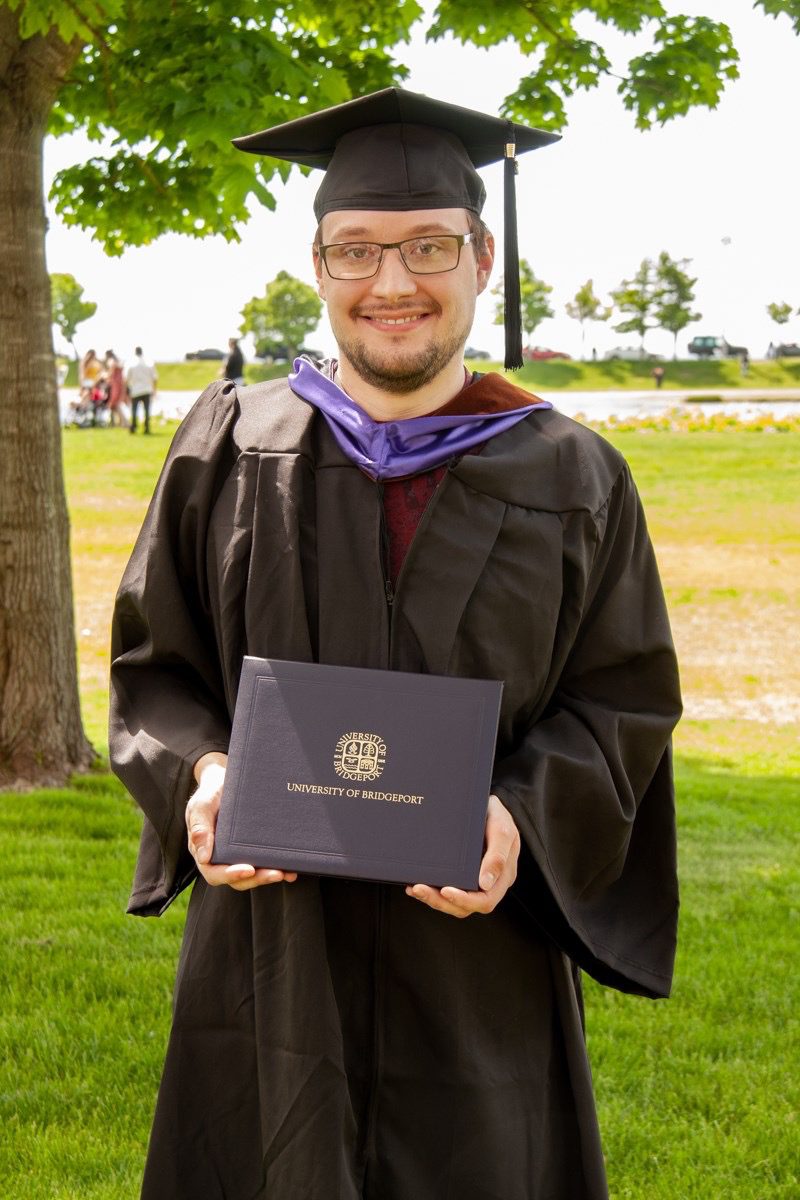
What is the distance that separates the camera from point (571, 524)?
232 cm

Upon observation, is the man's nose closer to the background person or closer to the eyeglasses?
the eyeglasses

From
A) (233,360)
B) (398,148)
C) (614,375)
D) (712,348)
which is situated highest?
(712,348)

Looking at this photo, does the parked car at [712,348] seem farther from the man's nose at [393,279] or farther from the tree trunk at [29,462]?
the man's nose at [393,279]

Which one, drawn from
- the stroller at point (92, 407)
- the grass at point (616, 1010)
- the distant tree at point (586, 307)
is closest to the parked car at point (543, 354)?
the distant tree at point (586, 307)

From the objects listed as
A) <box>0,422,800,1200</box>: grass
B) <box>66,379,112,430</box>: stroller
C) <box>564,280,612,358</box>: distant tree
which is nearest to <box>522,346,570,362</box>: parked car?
<box>564,280,612,358</box>: distant tree

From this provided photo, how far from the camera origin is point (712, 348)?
66.7 meters

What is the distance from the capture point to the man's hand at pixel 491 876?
1.97 metres

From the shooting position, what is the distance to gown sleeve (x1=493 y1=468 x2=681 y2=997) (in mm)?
2219

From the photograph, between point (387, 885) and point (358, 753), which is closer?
point (358, 753)

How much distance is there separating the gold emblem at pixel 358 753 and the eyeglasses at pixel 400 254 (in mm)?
811

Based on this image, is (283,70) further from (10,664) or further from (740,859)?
(740,859)

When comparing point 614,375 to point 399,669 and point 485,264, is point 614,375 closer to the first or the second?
point 485,264

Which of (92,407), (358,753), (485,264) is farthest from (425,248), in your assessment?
(92,407)

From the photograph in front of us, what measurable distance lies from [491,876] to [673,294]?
207ft
